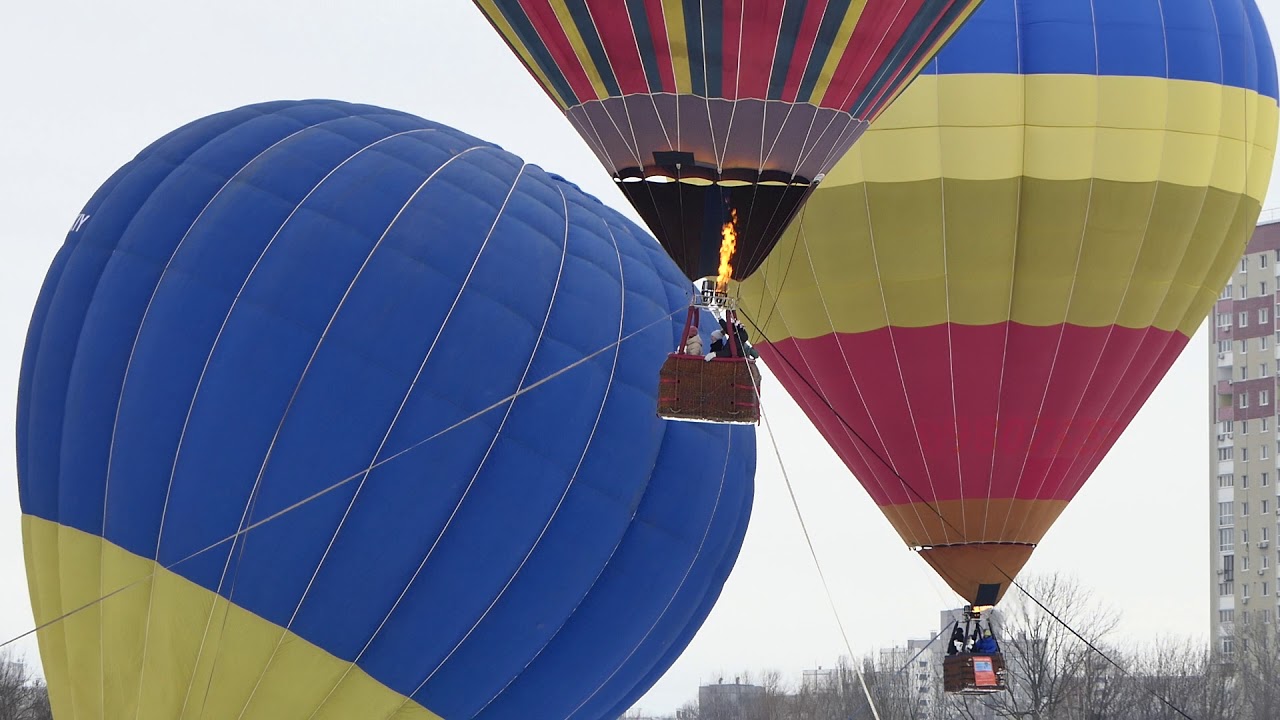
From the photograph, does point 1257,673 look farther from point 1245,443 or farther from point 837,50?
point 837,50

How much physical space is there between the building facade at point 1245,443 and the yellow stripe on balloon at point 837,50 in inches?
1698

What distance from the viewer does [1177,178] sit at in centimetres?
1323

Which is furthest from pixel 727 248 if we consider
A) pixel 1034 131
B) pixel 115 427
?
pixel 115 427

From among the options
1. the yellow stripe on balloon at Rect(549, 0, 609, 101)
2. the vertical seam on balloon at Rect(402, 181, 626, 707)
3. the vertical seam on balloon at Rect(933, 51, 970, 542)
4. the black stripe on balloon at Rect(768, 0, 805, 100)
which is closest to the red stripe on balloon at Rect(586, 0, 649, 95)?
the yellow stripe on balloon at Rect(549, 0, 609, 101)

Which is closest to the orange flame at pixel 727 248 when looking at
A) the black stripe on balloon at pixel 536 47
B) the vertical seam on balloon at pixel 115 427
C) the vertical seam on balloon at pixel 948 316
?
the black stripe on balloon at pixel 536 47

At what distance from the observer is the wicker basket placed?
9.45 meters

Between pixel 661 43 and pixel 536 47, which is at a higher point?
pixel 536 47

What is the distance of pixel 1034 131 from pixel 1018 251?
0.85 metres

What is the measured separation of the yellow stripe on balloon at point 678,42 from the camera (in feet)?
31.9

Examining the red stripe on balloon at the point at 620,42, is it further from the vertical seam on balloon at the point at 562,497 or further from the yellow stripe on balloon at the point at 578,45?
the vertical seam on balloon at the point at 562,497

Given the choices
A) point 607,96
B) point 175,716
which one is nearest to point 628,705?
point 175,716

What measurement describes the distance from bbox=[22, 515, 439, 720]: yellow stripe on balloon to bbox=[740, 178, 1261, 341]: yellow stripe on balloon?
4.35 meters

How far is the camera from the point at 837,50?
32.7 feet

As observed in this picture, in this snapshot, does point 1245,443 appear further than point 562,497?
Yes
